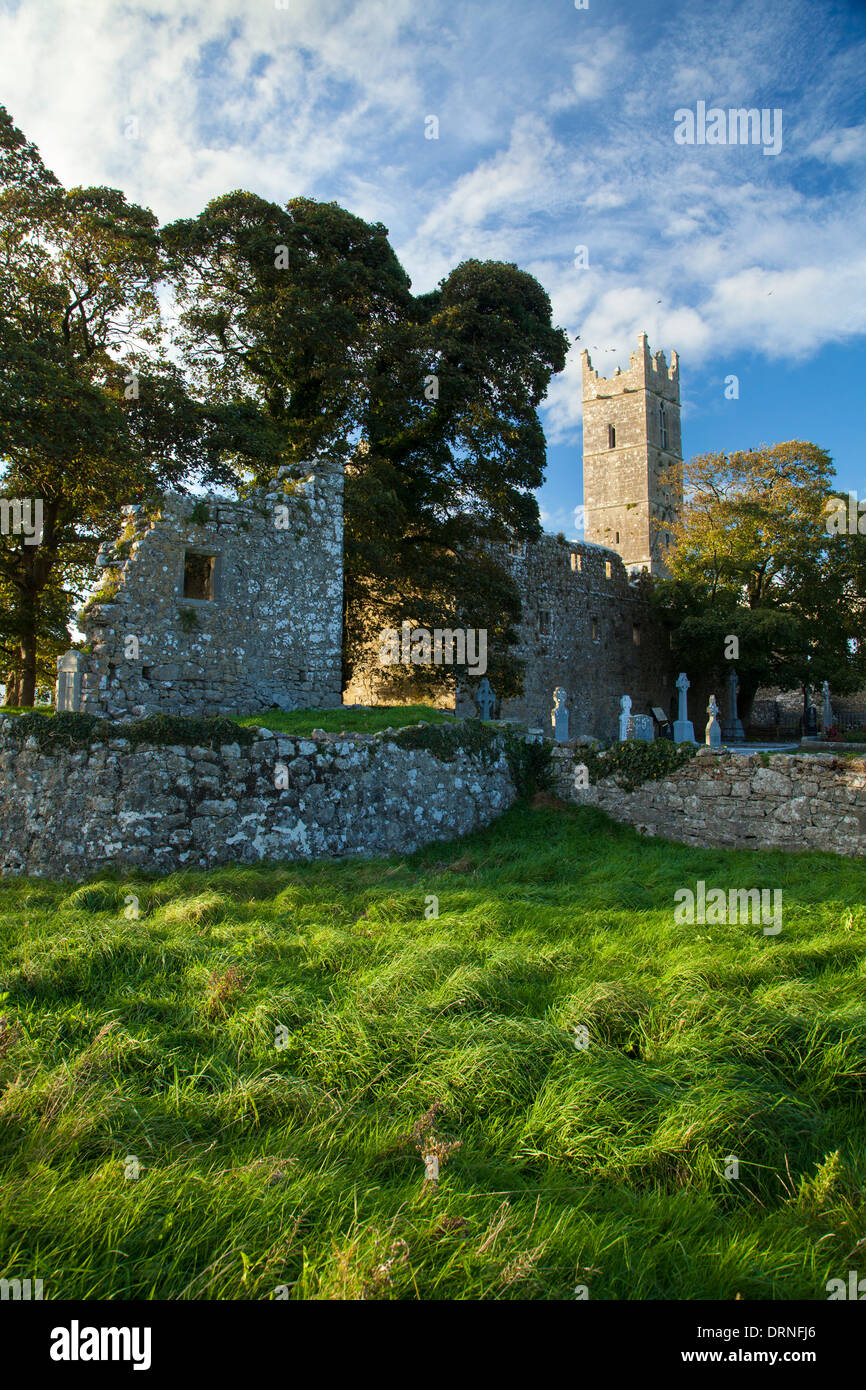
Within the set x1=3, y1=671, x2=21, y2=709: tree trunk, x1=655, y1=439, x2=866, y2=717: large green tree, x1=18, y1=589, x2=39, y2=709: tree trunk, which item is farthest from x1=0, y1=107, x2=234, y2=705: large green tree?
x1=655, y1=439, x2=866, y2=717: large green tree

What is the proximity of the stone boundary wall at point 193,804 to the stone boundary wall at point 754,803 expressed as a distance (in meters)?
3.72

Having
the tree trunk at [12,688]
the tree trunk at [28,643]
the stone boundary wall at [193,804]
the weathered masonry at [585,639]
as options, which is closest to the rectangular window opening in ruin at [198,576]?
the stone boundary wall at [193,804]

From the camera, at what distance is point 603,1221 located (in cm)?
278

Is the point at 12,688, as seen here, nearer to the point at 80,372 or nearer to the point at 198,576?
the point at 80,372

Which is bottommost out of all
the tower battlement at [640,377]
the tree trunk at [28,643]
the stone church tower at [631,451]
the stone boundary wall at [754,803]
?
the stone boundary wall at [754,803]

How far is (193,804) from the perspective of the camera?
8.88m

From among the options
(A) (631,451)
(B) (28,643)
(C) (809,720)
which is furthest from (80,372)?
(A) (631,451)

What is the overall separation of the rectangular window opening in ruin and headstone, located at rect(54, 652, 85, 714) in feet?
6.48

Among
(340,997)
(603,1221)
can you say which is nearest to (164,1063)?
(340,997)

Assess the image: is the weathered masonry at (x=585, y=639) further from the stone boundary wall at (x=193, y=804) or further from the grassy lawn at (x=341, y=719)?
the stone boundary wall at (x=193, y=804)

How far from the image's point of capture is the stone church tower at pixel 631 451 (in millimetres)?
49500

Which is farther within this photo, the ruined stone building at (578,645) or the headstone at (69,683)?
the ruined stone building at (578,645)
